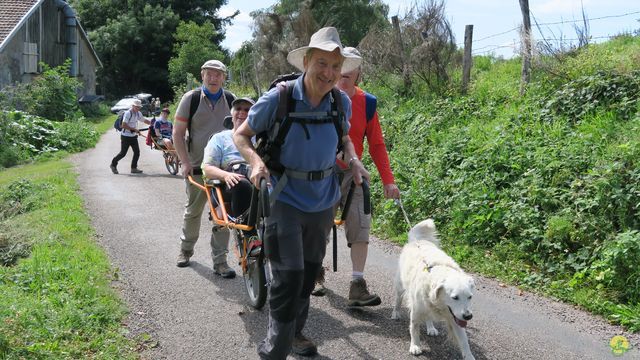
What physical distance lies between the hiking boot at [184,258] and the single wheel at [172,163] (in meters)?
8.39

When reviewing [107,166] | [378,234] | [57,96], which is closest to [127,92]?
[57,96]

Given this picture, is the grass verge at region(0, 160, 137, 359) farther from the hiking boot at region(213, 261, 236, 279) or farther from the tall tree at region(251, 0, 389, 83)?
the tall tree at region(251, 0, 389, 83)

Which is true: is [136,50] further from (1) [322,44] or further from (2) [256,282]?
(1) [322,44]

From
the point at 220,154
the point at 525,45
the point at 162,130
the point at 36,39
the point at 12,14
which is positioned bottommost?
the point at 162,130

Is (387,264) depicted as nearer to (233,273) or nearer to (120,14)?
(233,273)

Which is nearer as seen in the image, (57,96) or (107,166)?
(107,166)

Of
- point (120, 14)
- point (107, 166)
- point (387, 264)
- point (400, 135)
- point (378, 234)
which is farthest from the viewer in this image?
point (120, 14)

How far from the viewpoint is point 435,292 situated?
4.30 meters

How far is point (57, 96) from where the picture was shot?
29.2m

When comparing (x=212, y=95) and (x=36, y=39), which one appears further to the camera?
(x=36, y=39)

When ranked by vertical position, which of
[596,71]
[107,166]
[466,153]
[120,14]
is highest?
[120,14]

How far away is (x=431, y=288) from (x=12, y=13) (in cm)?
3241

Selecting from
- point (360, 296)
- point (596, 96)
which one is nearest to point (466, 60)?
point (596, 96)

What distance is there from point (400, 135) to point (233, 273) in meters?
6.40
